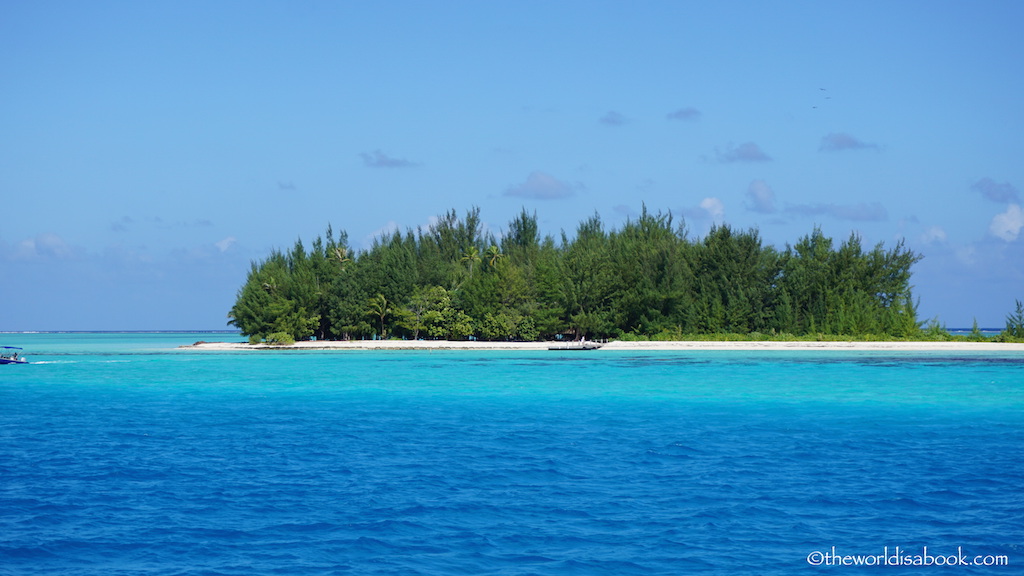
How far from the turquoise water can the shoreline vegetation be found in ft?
106

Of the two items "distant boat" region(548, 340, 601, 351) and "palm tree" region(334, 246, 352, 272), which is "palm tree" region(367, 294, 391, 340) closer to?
"palm tree" region(334, 246, 352, 272)

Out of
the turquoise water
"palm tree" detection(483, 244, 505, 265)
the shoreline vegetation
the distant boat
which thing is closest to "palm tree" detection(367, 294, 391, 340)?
the shoreline vegetation

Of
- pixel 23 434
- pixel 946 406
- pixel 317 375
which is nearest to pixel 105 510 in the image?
pixel 23 434

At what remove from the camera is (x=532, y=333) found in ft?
212

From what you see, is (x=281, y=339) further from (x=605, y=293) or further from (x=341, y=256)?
(x=605, y=293)

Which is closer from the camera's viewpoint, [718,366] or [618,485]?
[618,485]

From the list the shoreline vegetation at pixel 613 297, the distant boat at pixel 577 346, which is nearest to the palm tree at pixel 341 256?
the shoreline vegetation at pixel 613 297

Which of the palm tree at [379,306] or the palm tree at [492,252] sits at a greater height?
the palm tree at [492,252]

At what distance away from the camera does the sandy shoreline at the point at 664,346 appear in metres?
54.0

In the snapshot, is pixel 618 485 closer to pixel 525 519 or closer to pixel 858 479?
pixel 525 519

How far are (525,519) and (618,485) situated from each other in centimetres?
235

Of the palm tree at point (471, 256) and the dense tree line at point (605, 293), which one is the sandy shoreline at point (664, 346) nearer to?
the dense tree line at point (605, 293)

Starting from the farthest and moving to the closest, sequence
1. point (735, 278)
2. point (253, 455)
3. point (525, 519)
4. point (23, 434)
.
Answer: point (735, 278)
point (23, 434)
point (253, 455)
point (525, 519)

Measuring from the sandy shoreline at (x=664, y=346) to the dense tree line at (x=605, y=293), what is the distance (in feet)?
5.61
